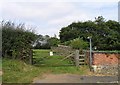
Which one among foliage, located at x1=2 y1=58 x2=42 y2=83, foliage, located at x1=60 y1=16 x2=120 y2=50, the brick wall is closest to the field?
foliage, located at x1=2 y1=58 x2=42 y2=83

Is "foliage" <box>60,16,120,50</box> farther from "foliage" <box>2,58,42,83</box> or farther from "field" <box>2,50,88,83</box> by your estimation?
"foliage" <box>2,58,42,83</box>

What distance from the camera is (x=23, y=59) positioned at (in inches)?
692

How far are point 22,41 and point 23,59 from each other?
120cm

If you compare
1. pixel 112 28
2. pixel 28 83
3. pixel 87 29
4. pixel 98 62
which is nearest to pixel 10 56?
pixel 98 62

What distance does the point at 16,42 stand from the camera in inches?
686

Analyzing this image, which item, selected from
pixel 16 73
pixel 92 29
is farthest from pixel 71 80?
pixel 92 29

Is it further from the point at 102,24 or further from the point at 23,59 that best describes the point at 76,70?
the point at 102,24

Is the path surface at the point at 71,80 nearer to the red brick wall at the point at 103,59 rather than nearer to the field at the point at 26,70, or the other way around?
the field at the point at 26,70

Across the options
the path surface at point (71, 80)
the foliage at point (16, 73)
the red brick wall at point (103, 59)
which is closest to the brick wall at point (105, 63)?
the red brick wall at point (103, 59)

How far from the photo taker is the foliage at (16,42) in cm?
1741

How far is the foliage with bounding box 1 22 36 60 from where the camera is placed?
17.4 m

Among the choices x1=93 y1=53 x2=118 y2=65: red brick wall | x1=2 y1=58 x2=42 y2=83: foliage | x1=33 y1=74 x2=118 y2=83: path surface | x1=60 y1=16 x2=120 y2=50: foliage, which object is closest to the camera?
x1=2 y1=58 x2=42 y2=83: foliage

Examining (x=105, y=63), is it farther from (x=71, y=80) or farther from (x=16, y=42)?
(x=16, y=42)

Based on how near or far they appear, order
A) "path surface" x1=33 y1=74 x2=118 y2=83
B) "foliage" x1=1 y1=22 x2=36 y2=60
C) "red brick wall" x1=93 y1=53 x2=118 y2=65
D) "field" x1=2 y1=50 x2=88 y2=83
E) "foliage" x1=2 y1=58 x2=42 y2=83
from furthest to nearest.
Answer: "foliage" x1=1 y1=22 x2=36 y2=60
"red brick wall" x1=93 y1=53 x2=118 y2=65
"field" x1=2 y1=50 x2=88 y2=83
"path surface" x1=33 y1=74 x2=118 y2=83
"foliage" x1=2 y1=58 x2=42 y2=83
